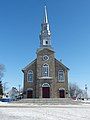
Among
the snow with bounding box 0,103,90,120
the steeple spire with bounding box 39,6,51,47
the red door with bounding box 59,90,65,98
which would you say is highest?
the steeple spire with bounding box 39,6,51,47

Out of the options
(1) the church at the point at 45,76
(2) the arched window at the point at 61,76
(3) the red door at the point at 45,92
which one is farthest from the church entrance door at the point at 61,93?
(3) the red door at the point at 45,92

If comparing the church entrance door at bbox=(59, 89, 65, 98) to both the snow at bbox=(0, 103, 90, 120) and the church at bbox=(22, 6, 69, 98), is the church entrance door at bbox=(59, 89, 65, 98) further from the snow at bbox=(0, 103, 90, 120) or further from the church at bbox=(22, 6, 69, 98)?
the snow at bbox=(0, 103, 90, 120)

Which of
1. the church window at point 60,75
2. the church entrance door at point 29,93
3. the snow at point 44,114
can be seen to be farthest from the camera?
the church window at point 60,75

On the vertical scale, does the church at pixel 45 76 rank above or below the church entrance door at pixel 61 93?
above

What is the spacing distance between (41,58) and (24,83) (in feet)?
23.6

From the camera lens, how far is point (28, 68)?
203 feet

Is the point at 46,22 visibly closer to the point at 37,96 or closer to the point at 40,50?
the point at 40,50

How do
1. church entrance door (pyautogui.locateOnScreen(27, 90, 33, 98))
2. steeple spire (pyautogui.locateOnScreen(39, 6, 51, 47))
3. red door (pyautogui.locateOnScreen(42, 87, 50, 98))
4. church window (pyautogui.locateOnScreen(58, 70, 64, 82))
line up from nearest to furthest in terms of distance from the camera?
red door (pyautogui.locateOnScreen(42, 87, 50, 98)), church entrance door (pyautogui.locateOnScreen(27, 90, 33, 98)), church window (pyautogui.locateOnScreen(58, 70, 64, 82)), steeple spire (pyautogui.locateOnScreen(39, 6, 51, 47))

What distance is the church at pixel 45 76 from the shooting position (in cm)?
5975

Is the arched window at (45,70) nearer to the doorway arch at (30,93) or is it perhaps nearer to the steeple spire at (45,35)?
the doorway arch at (30,93)

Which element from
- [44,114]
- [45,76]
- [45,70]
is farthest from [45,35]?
[44,114]

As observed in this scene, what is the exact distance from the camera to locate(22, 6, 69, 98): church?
59.8m

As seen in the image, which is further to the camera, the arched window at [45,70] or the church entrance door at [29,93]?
the arched window at [45,70]

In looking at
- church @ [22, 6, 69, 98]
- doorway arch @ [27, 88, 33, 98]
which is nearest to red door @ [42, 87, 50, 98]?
church @ [22, 6, 69, 98]
